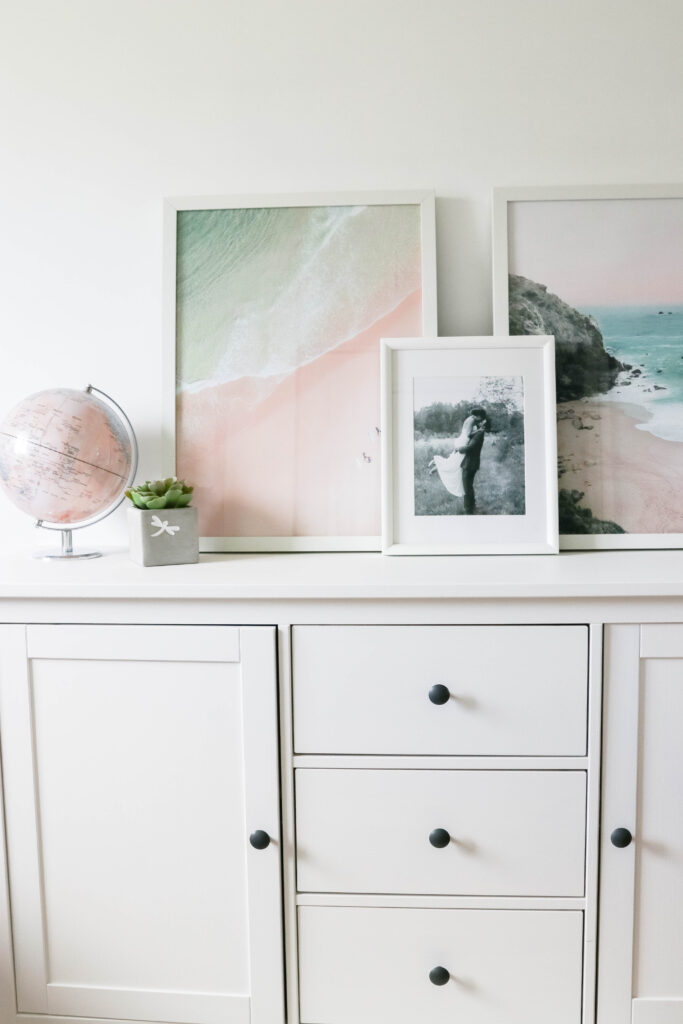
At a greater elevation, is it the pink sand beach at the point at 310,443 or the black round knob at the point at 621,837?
the pink sand beach at the point at 310,443

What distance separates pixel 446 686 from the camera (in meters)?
1.09

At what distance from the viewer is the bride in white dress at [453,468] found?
4.49 feet

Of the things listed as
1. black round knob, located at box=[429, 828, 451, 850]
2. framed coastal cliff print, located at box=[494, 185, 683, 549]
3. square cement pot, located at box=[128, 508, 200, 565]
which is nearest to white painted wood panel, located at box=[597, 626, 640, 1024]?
black round knob, located at box=[429, 828, 451, 850]

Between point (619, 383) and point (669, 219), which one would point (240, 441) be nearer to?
point (619, 383)

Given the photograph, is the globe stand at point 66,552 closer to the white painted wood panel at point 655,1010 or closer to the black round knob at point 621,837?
the black round knob at point 621,837

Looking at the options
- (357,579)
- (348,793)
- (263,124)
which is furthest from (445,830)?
(263,124)

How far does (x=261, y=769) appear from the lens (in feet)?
3.68

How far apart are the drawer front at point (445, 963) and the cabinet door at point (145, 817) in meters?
0.09

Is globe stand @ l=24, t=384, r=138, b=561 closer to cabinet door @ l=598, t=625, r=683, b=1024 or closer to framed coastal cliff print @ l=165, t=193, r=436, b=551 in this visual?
framed coastal cliff print @ l=165, t=193, r=436, b=551

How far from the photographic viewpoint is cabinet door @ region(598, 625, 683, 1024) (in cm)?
108

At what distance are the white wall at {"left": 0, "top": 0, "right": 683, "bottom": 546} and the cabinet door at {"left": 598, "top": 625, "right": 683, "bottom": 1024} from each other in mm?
742

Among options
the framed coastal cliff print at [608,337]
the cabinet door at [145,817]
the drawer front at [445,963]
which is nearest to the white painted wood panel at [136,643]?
the cabinet door at [145,817]

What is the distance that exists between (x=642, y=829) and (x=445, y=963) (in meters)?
0.38

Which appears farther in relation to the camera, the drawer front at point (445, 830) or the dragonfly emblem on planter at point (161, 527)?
the dragonfly emblem on planter at point (161, 527)
